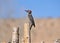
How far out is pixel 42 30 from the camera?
68.9m

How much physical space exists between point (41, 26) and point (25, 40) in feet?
191

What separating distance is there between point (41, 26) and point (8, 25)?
7351mm

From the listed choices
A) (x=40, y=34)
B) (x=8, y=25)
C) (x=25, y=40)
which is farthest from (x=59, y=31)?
(x=25, y=40)

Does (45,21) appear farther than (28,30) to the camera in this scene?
Yes

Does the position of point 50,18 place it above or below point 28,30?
above

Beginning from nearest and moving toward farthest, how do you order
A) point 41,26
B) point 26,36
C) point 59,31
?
point 26,36 < point 59,31 < point 41,26

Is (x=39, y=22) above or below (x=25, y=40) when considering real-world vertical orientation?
above

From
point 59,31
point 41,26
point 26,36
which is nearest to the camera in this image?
point 26,36

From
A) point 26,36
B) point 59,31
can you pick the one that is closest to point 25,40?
point 26,36

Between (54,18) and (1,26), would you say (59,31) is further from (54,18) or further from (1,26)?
(1,26)

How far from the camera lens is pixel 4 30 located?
73.1 metres

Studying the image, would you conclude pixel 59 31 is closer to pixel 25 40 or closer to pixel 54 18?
pixel 54 18

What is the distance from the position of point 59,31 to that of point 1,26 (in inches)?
524

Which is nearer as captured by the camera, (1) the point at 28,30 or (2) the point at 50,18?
(1) the point at 28,30
